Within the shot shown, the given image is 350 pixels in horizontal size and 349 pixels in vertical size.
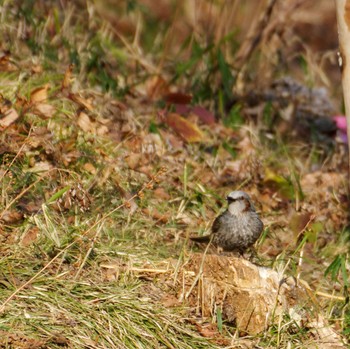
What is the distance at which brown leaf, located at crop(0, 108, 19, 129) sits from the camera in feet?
17.2

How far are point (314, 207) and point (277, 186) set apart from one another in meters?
0.29

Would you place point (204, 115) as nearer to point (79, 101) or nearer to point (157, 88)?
point (157, 88)

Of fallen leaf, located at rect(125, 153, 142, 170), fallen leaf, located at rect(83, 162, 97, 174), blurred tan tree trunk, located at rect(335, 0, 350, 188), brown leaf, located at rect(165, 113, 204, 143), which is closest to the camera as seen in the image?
blurred tan tree trunk, located at rect(335, 0, 350, 188)

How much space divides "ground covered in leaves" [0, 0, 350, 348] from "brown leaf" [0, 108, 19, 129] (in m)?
0.02

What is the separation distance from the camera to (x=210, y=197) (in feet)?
19.1

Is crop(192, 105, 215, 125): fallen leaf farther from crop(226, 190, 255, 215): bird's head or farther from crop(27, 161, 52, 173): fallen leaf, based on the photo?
crop(27, 161, 52, 173): fallen leaf

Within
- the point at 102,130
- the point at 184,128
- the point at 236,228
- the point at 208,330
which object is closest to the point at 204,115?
the point at 184,128

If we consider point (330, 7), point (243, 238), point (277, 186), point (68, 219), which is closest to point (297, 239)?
point (243, 238)

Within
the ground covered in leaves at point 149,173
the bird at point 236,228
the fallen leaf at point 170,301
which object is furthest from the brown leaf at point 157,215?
the fallen leaf at point 170,301

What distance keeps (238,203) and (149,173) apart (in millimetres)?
684

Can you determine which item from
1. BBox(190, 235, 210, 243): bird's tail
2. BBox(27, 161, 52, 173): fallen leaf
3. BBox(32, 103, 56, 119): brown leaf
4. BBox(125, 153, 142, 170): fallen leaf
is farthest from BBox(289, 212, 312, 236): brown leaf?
BBox(32, 103, 56, 119): brown leaf

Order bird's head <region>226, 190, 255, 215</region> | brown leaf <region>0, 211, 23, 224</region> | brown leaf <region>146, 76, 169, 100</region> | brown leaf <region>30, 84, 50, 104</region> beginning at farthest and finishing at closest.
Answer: brown leaf <region>146, 76, 169, 100</region> < brown leaf <region>30, 84, 50, 104</region> < bird's head <region>226, 190, 255, 215</region> < brown leaf <region>0, 211, 23, 224</region>

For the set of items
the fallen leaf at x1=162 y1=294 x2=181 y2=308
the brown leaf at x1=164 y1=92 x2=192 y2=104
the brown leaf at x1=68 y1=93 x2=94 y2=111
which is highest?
the brown leaf at x1=68 y1=93 x2=94 y2=111

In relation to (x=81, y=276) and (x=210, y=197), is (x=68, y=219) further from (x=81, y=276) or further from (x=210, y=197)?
(x=210, y=197)
